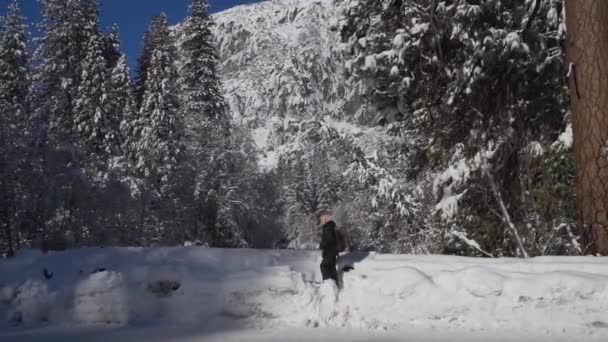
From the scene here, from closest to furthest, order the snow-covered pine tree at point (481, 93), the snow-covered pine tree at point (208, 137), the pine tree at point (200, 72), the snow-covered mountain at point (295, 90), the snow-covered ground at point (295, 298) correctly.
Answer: the snow-covered ground at point (295, 298) → the snow-covered pine tree at point (481, 93) → the snow-covered mountain at point (295, 90) → the snow-covered pine tree at point (208, 137) → the pine tree at point (200, 72)

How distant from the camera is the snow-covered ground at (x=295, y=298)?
6.88 metres

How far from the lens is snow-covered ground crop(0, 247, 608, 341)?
6.88m

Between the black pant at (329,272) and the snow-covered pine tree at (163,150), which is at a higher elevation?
the snow-covered pine tree at (163,150)

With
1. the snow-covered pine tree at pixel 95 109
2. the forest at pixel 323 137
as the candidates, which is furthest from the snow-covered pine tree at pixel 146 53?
the snow-covered pine tree at pixel 95 109

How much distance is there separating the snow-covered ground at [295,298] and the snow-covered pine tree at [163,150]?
21.5 meters

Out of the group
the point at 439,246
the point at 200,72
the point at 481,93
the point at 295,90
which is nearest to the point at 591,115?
the point at 481,93

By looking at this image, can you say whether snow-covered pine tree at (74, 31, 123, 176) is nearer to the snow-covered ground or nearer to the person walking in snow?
the snow-covered ground

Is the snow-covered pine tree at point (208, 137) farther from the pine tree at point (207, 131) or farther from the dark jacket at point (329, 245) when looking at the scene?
the dark jacket at point (329, 245)

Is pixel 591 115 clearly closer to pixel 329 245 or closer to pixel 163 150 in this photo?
pixel 329 245

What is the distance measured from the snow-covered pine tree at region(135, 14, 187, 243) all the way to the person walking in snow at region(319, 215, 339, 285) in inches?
886

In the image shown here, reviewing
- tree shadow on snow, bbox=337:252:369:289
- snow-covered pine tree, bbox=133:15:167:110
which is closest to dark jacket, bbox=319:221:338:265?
tree shadow on snow, bbox=337:252:369:289

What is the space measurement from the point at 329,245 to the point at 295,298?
0.85 m

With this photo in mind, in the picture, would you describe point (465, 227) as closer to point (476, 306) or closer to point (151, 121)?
point (476, 306)

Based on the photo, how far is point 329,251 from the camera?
8.05 m
